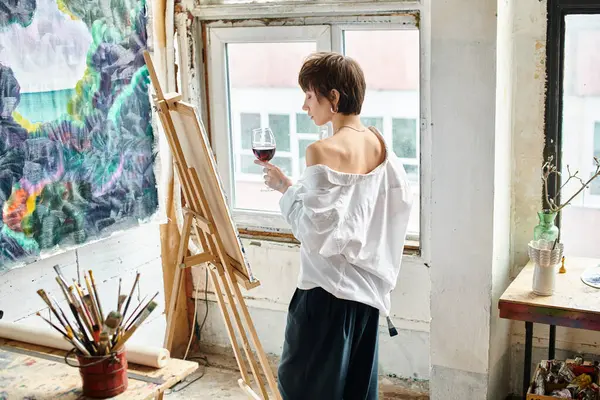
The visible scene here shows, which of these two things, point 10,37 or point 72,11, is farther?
point 72,11

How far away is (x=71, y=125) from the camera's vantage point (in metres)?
3.29

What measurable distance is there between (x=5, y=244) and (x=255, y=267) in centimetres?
140

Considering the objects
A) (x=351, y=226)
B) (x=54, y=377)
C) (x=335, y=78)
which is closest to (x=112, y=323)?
(x=54, y=377)

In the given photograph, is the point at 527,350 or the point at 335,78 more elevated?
the point at 335,78

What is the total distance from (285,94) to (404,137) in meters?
0.65

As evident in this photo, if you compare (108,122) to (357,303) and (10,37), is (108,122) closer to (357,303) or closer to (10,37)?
(10,37)

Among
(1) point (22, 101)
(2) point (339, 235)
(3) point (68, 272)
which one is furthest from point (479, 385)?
(1) point (22, 101)

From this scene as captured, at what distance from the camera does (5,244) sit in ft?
9.91

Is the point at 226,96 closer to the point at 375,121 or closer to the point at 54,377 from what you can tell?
the point at 375,121

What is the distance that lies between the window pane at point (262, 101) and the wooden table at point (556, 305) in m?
1.34

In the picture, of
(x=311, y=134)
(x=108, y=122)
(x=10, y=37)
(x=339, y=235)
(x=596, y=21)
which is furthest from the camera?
(x=311, y=134)

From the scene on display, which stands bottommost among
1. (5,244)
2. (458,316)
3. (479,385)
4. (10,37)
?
(479,385)

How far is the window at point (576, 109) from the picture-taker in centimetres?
327

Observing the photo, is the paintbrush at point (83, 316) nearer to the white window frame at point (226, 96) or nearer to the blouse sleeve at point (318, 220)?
the blouse sleeve at point (318, 220)
